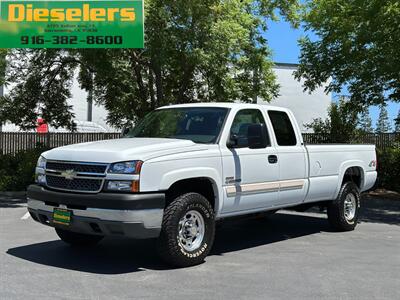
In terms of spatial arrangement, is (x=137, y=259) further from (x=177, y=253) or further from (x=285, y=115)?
(x=285, y=115)

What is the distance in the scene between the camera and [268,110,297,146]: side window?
8.16 metres

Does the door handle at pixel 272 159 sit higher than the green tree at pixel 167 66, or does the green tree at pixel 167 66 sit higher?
the green tree at pixel 167 66

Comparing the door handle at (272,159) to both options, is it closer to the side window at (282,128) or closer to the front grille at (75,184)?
the side window at (282,128)

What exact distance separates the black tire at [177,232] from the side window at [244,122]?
40.5 inches

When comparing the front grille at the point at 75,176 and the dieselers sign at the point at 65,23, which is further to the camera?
the dieselers sign at the point at 65,23

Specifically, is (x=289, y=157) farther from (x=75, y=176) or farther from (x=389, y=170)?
(x=389, y=170)

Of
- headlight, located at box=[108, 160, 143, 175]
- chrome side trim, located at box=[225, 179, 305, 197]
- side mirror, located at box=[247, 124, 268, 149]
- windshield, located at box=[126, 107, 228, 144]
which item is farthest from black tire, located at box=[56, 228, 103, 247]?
side mirror, located at box=[247, 124, 268, 149]

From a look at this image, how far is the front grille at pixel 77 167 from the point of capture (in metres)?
6.23

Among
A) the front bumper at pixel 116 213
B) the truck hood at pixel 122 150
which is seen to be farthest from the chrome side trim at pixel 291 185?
the front bumper at pixel 116 213

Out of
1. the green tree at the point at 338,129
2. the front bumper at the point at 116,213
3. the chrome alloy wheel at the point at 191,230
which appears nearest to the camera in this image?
the front bumper at the point at 116,213

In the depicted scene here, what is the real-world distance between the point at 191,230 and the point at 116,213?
1.09 metres

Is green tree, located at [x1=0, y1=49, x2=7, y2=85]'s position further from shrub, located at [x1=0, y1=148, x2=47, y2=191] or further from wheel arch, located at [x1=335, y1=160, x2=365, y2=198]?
wheel arch, located at [x1=335, y1=160, x2=365, y2=198]

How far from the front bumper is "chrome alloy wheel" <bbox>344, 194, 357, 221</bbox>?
Answer: 4.52 m

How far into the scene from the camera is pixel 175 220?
20.9 feet
